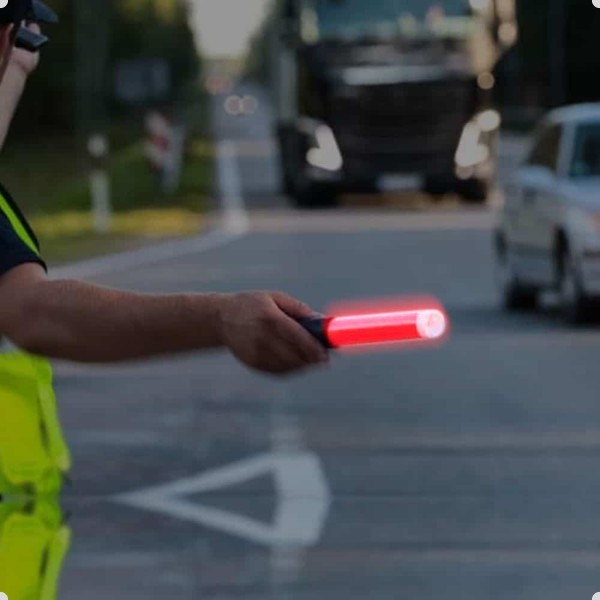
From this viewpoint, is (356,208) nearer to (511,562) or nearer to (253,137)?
(511,562)

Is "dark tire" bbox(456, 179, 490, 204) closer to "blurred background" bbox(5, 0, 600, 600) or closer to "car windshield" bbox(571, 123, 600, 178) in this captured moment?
"blurred background" bbox(5, 0, 600, 600)

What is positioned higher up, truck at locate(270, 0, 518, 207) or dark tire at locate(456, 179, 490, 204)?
truck at locate(270, 0, 518, 207)

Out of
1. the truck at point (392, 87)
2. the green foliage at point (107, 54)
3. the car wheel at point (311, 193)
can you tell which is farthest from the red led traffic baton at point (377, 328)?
the green foliage at point (107, 54)

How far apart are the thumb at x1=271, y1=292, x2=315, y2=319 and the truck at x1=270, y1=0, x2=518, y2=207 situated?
3617 centimetres

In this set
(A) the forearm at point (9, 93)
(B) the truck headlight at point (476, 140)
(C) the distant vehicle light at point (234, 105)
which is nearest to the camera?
(A) the forearm at point (9, 93)

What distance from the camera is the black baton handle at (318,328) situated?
278cm

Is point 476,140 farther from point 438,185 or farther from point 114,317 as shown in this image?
point 114,317

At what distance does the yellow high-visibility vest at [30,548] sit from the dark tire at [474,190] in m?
38.8

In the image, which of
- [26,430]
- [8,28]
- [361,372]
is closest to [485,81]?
[361,372]

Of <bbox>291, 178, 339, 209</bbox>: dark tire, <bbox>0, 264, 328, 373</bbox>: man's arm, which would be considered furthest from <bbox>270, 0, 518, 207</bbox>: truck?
<bbox>0, 264, 328, 373</bbox>: man's arm

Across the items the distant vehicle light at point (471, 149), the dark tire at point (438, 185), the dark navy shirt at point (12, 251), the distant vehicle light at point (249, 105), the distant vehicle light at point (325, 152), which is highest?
the dark navy shirt at point (12, 251)

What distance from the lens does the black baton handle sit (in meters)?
2.78

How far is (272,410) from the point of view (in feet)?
47.2

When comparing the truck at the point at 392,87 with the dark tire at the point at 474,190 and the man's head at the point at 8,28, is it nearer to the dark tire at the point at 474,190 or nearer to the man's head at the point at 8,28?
the dark tire at the point at 474,190
